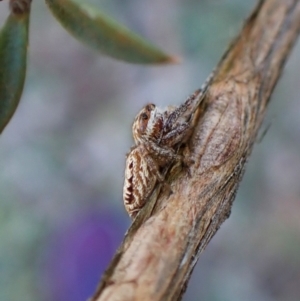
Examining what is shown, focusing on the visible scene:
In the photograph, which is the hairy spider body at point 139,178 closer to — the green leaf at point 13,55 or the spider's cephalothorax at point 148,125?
the spider's cephalothorax at point 148,125

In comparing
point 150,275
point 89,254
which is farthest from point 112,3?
point 150,275

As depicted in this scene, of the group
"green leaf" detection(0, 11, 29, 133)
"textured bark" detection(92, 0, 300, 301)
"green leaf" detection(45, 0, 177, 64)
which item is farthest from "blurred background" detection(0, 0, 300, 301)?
"green leaf" detection(0, 11, 29, 133)

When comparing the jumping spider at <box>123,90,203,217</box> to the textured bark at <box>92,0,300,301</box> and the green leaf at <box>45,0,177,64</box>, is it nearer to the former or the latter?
the textured bark at <box>92,0,300,301</box>

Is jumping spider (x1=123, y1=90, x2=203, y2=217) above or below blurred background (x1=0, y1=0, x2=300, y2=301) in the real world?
below

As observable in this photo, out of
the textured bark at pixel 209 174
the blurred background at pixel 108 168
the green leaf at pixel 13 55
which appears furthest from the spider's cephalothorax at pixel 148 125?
the blurred background at pixel 108 168

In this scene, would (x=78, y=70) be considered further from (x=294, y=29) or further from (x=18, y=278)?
(x=294, y=29)

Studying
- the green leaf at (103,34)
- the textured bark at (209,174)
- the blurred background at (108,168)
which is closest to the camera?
the textured bark at (209,174)
